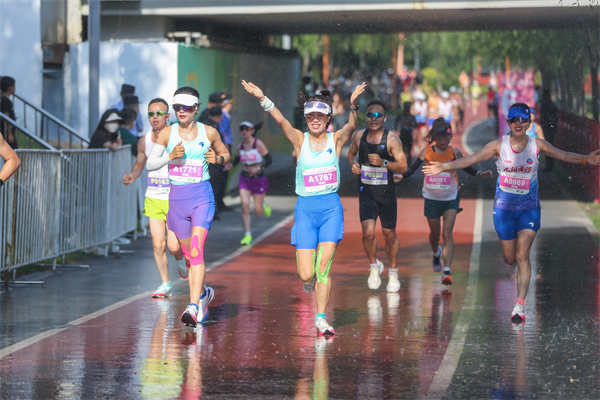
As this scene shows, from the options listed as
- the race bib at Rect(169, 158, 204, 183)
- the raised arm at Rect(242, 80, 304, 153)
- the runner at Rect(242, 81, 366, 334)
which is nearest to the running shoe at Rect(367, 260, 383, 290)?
the runner at Rect(242, 81, 366, 334)

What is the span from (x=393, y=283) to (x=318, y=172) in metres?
2.52

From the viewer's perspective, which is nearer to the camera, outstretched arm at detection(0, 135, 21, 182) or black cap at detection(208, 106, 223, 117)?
outstretched arm at detection(0, 135, 21, 182)

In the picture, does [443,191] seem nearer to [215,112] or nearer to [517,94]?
[215,112]

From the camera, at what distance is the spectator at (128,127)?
516 inches

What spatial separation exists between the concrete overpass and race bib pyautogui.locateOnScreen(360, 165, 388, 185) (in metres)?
8.25

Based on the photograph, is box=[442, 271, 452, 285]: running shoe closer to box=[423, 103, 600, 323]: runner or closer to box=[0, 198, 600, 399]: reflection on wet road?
box=[0, 198, 600, 399]: reflection on wet road

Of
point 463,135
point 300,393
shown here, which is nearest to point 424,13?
point 300,393

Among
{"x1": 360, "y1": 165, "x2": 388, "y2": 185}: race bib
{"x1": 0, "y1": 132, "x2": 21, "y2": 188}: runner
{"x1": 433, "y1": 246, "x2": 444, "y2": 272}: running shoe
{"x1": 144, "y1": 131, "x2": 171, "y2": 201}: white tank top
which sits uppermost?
{"x1": 0, "y1": 132, "x2": 21, "y2": 188}: runner

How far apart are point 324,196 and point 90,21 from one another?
323 inches

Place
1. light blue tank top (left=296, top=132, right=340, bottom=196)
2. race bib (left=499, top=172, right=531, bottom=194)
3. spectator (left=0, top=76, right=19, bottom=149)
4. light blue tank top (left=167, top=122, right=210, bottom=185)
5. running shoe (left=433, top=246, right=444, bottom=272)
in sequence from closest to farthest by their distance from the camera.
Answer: light blue tank top (left=296, top=132, right=340, bottom=196) → light blue tank top (left=167, top=122, right=210, bottom=185) → race bib (left=499, top=172, right=531, bottom=194) → running shoe (left=433, top=246, right=444, bottom=272) → spectator (left=0, top=76, right=19, bottom=149)

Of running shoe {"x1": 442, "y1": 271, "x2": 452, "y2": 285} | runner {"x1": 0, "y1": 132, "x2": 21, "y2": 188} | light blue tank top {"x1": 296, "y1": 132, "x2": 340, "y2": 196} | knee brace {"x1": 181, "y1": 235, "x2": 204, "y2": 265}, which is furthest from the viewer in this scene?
running shoe {"x1": 442, "y1": 271, "x2": 452, "y2": 285}

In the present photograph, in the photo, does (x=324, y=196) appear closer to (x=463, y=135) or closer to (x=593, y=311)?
(x=593, y=311)

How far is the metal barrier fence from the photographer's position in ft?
32.2

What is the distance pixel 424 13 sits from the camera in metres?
18.6
